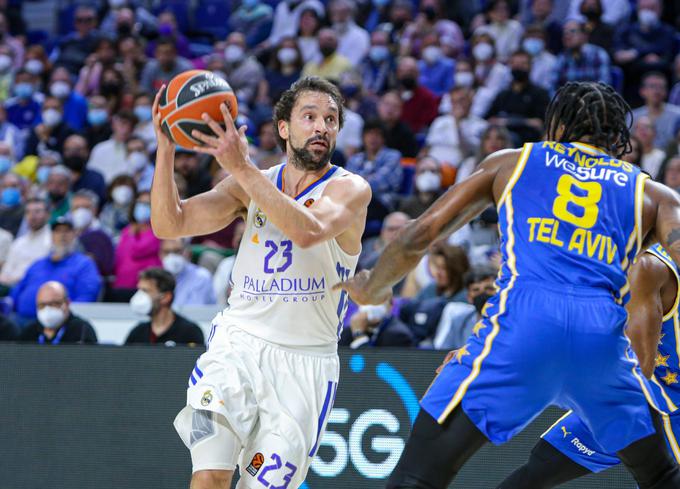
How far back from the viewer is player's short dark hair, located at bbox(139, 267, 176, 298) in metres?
8.65

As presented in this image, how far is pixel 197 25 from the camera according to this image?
1783cm

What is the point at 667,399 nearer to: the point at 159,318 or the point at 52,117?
the point at 159,318

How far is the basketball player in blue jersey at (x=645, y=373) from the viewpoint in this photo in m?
4.34

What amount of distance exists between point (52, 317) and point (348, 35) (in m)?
7.35

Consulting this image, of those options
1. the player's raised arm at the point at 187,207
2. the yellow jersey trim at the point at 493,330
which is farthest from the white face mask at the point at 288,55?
the yellow jersey trim at the point at 493,330

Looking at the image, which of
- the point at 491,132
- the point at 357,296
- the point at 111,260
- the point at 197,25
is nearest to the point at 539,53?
the point at 491,132

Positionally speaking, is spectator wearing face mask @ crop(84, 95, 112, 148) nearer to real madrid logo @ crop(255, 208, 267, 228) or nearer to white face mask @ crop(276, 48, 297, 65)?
white face mask @ crop(276, 48, 297, 65)

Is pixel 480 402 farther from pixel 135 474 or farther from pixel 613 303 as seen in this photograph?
pixel 135 474

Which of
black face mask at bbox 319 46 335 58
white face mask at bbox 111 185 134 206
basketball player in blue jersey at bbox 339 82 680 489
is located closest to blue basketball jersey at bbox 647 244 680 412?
basketball player in blue jersey at bbox 339 82 680 489

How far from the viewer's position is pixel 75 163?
1306cm

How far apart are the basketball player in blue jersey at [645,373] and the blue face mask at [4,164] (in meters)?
10.2

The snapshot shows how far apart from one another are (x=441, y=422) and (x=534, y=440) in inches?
108

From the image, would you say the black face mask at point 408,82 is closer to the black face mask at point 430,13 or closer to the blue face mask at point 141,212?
the black face mask at point 430,13

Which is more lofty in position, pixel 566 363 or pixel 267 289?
pixel 566 363
